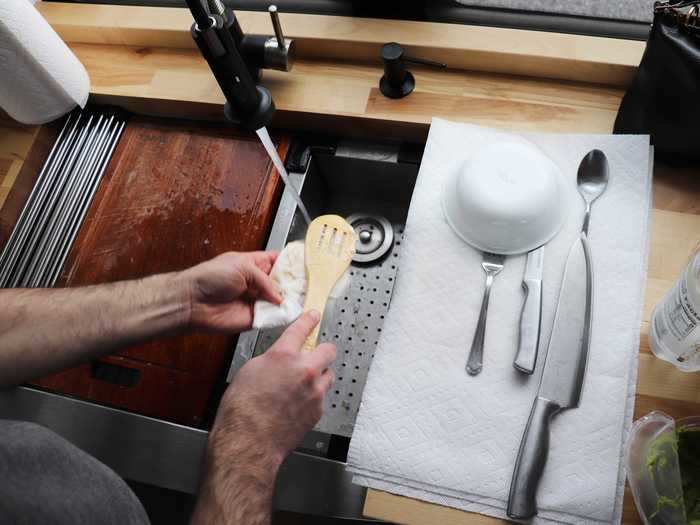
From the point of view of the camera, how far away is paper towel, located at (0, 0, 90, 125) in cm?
72

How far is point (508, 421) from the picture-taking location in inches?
24.6

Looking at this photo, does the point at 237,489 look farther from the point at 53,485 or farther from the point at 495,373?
the point at 495,373

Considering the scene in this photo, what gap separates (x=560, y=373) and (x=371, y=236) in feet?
1.43

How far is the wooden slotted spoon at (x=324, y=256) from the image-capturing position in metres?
0.71

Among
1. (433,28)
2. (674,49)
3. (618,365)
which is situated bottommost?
(618,365)

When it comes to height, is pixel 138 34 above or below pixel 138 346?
above

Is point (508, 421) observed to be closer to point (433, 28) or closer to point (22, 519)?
point (22, 519)

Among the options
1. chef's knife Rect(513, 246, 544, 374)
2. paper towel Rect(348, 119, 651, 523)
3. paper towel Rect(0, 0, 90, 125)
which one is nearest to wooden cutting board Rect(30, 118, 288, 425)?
paper towel Rect(0, 0, 90, 125)

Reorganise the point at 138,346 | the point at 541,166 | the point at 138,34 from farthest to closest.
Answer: the point at 138,34 → the point at 138,346 → the point at 541,166

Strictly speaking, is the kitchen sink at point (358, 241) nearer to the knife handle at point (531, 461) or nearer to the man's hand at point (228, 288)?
the man's hand at point (228, 288)

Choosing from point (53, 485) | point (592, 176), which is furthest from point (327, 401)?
point (592, 176)

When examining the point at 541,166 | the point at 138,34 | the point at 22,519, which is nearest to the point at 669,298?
the point at 541,166

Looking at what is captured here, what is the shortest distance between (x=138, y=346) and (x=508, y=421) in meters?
0.58

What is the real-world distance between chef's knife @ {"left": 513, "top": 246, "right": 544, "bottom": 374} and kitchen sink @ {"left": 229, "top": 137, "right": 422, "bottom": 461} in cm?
20
